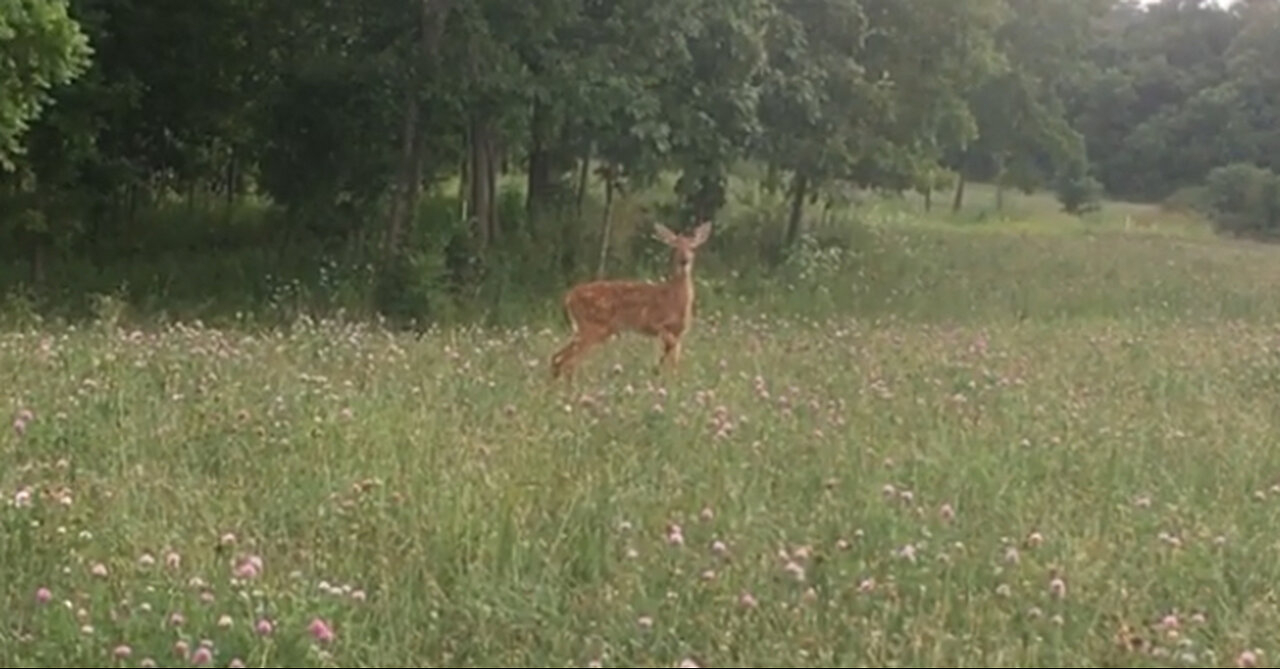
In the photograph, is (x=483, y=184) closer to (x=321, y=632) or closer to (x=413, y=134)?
(x=413, y=134)

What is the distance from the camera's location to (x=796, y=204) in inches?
938

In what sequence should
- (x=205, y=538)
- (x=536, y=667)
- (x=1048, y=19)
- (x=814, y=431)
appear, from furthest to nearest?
(x=1048, y=19)
(x=814, y=431)
(x=205, y=538)
(x=536, y=667)

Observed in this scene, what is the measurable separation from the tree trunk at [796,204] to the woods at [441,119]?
0.24ft

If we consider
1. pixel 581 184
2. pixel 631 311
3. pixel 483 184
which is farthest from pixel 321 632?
pixel 581 184

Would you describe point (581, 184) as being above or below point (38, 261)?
above

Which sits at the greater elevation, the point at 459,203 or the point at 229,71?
the point at 229,71

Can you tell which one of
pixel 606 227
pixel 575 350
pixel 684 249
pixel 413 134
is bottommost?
pixel 575 350

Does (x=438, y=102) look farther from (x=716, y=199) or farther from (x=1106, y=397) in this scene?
(x=1106, y=397)

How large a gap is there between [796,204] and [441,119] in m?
8.13

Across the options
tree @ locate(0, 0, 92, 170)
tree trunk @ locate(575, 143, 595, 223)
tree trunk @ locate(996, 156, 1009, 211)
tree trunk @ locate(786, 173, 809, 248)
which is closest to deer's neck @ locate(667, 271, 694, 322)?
tree @ locate(0, 0, 92, 170)

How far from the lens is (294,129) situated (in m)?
20.1

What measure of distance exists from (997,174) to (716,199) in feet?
102

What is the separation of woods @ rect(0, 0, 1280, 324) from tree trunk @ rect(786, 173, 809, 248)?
0.07 metres

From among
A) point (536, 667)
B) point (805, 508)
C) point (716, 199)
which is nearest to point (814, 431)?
point (805, 508)
